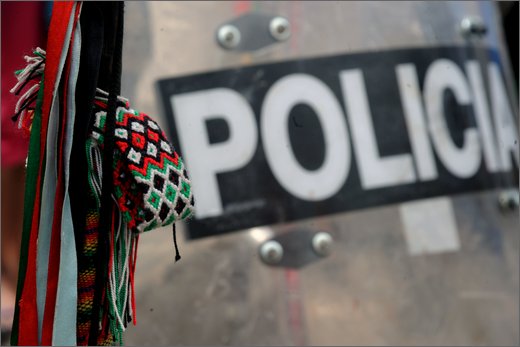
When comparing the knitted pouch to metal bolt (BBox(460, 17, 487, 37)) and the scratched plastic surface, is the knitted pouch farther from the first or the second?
metal bolt (BBox(460, 17, 487, 37))

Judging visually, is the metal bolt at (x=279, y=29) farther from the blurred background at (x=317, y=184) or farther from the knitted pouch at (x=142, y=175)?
the knitted pouch at (x=142, y=175)

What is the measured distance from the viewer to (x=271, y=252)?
143 centimetres

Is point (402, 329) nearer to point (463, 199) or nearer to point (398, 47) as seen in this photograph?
point (463, 199)

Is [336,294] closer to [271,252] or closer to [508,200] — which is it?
[271,252]

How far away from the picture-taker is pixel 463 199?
156 centimetres

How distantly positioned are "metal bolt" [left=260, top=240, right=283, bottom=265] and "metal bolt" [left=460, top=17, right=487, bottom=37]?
0.66m

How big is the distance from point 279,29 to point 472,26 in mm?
464

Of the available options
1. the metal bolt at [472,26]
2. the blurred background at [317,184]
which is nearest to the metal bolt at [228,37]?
the blurred background at [317,184]

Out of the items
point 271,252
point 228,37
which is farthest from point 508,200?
point 228,37

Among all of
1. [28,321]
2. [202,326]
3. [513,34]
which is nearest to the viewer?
[28,321]

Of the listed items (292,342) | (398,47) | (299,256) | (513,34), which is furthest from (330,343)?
(513,34)

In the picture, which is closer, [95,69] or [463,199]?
[95,69]

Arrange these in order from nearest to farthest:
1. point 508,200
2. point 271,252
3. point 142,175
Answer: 1. point 142,175
2. point 271,252
3. point 508,200

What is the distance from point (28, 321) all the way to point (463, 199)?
99 centimetres
